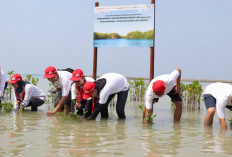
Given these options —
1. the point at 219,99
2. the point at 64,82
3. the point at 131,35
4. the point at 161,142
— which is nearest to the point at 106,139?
the point at 161,142

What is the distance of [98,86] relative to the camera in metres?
6.80

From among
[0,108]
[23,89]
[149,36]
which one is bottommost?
[0,108]

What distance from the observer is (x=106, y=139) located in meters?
4.96

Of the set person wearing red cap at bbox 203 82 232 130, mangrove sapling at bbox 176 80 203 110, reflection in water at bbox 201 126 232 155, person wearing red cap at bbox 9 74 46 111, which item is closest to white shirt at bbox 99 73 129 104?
person wearing red cap at bbox 203 82 232 130

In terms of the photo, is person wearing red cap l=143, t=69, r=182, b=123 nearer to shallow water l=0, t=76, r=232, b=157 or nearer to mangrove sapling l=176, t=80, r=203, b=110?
shallow water l=0, t=76, r=232, b=157

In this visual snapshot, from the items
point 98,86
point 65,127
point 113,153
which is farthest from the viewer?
point 98,86

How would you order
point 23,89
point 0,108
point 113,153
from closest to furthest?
point 113,153 < point 23,89 < point 0,108

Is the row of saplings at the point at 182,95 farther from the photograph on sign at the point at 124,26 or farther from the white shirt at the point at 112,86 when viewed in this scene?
the photograph on sign at the point at 124,26

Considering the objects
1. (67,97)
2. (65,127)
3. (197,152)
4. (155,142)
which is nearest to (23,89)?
(67,97)

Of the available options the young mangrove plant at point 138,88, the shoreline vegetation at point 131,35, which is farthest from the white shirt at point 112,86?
the young mangrove plant at point 138,88

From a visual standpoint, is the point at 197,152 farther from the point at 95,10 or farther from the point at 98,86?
the point at 95,10

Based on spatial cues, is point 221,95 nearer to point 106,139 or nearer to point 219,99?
point 219,99

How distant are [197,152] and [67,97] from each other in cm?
405

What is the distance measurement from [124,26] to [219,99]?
4669mm
